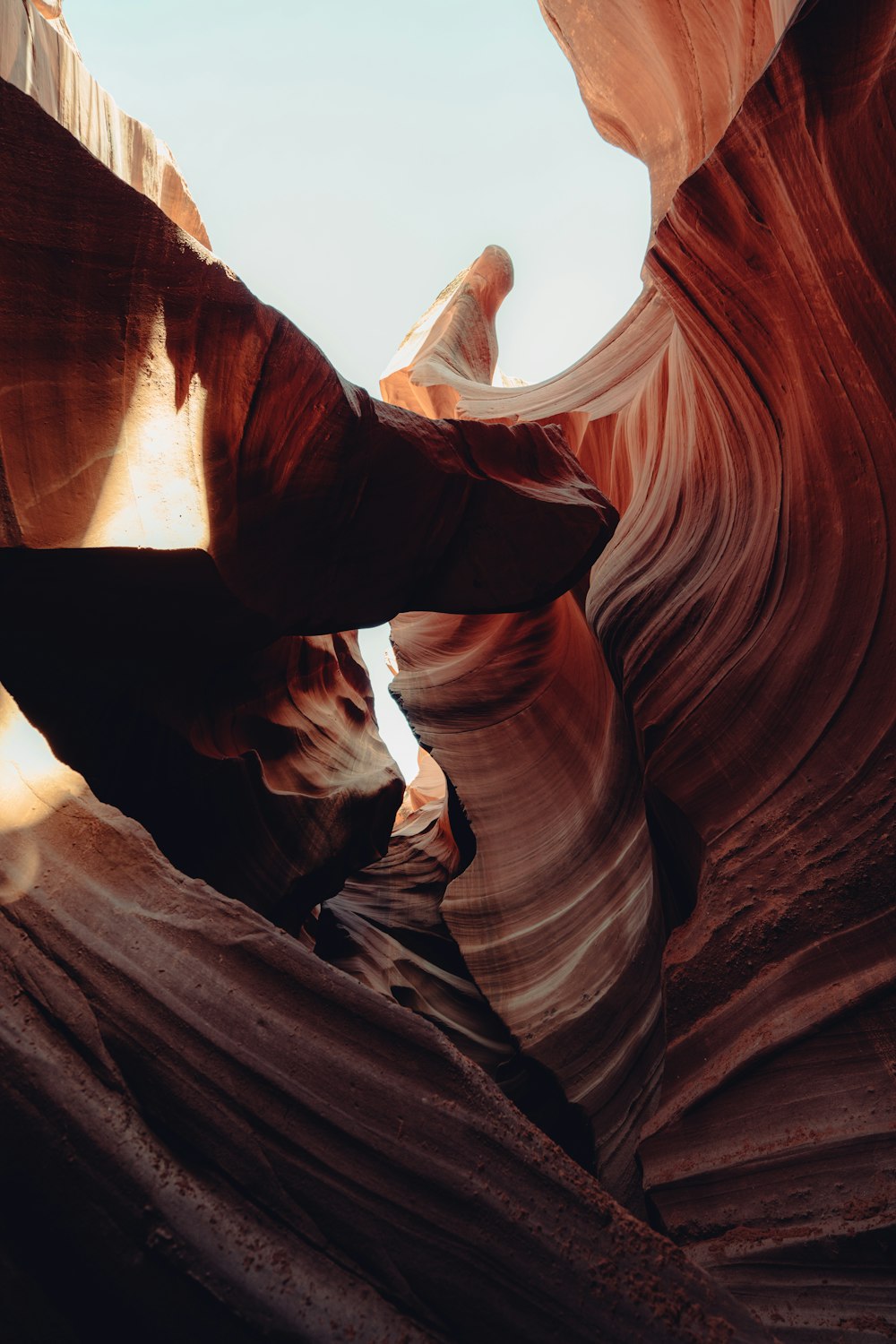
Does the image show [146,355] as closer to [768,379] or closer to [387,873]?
[768,379]

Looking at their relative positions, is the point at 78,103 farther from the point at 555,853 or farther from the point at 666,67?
the point at 555,853

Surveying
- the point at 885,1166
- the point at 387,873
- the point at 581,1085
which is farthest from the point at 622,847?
the point at 387,873

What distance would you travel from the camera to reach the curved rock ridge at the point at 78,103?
Result: 167 inches

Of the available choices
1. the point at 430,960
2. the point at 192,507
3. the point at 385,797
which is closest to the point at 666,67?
the point at 192,507

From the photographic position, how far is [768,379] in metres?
2.92

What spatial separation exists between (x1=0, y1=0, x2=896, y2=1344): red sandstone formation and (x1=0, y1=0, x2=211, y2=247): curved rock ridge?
0.09 metres

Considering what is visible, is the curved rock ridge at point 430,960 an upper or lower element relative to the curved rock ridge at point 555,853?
lower

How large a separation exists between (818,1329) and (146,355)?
3294 millimetres

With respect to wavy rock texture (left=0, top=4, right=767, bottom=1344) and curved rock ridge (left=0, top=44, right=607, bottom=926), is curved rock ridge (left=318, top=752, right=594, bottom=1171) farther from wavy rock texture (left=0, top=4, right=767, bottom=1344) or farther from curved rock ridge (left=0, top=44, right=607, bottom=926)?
wavy rock texture (left=0, top=4, right=767, bottom=1344)

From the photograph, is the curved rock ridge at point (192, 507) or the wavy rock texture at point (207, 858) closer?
the wavy rock texture at point (207, 858)

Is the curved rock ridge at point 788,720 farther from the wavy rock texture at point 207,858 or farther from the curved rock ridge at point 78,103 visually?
the curved rock ridge at point 78,103

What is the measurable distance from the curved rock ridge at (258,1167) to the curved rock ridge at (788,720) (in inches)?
32.1

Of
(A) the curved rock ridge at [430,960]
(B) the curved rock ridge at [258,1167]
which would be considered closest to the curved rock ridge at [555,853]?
(A) the curved rock ridge at [430,960]

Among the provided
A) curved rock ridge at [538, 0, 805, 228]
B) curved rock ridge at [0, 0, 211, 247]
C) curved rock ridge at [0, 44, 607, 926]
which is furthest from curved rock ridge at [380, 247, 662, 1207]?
curved rock ridge at [0, 0, 211, 247]
